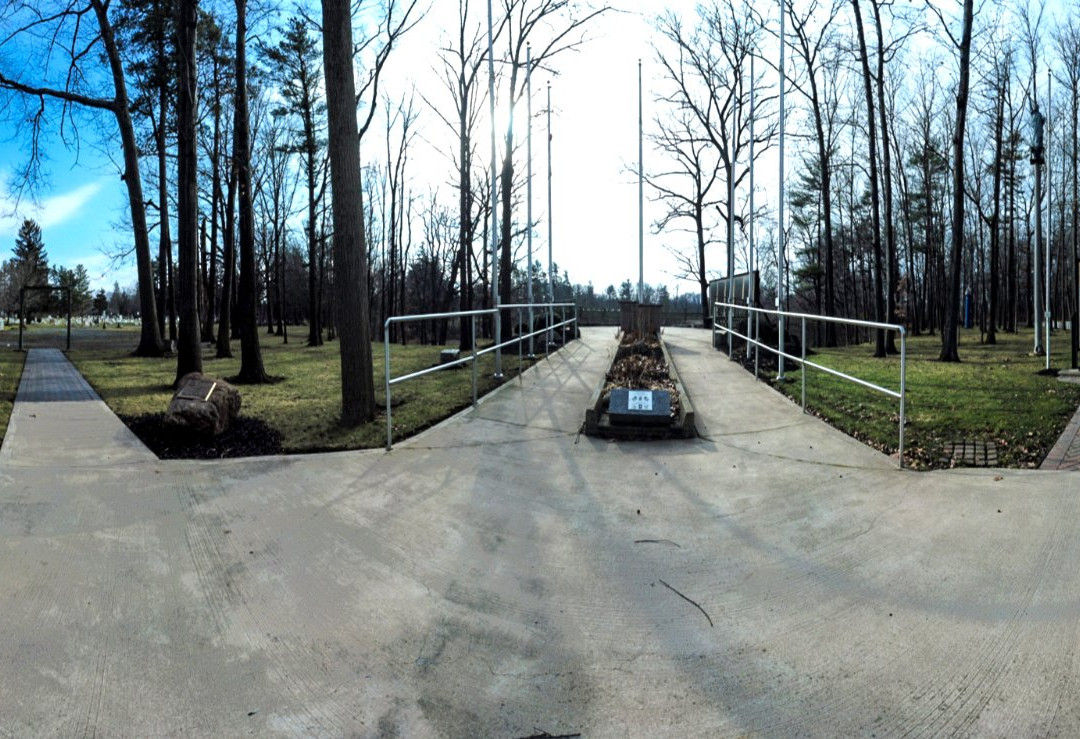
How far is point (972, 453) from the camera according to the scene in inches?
244

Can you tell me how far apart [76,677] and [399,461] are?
352 cm

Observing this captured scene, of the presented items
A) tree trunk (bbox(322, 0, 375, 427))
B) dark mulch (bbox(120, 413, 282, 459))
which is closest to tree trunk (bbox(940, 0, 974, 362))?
tree trunk (bbox(322, 0, 375, 427))

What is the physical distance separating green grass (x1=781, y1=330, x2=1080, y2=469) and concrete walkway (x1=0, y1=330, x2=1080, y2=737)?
0.68 meters

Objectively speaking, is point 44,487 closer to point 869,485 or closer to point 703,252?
point 869,485

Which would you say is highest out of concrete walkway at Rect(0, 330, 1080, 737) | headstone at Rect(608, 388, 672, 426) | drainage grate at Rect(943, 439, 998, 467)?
headstone at Rect(608, 388, 672, 426)

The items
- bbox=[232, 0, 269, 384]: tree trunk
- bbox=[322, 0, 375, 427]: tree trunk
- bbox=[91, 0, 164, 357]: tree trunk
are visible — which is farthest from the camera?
bbox=[91, 0, 164, 357]: tree trunk

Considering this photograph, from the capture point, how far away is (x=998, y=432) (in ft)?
22.2

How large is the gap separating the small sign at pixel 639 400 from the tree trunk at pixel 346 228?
3.02 metres

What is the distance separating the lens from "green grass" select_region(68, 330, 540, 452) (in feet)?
24.8

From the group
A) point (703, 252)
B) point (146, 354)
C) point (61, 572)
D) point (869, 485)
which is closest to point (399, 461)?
point (61, 572)

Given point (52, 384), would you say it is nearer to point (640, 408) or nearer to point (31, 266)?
point (640, 408)

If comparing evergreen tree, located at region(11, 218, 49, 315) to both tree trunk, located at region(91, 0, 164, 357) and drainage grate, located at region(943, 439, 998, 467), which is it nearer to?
tree trunk, located at region(91, 0, 164, 357)

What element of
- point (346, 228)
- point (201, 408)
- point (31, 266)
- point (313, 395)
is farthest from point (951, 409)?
point (31, 266)

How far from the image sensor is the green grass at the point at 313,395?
755 centimetres
